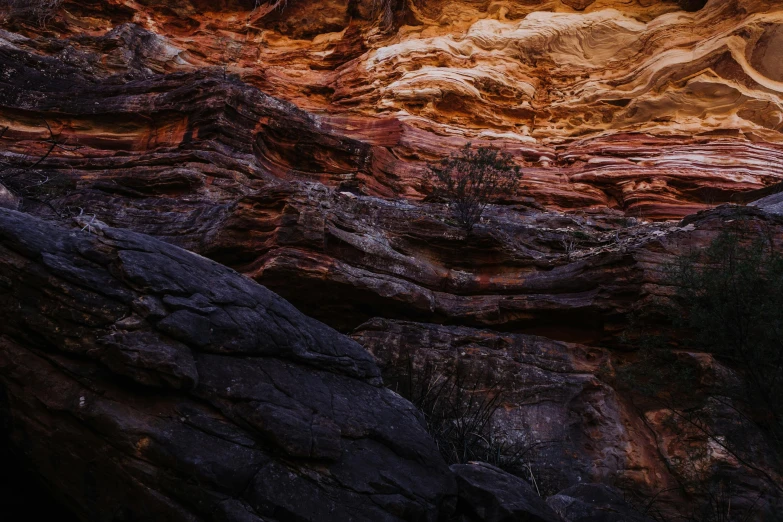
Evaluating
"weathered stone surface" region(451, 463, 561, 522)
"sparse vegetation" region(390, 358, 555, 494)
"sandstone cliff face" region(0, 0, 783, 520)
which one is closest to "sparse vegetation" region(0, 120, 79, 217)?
"sandstone cliff face" region(0, 0, 783, 520)

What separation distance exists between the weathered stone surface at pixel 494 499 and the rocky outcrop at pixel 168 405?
0.20 m

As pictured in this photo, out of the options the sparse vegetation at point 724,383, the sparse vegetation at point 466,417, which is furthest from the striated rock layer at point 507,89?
the sparse vegetation at point 724,383

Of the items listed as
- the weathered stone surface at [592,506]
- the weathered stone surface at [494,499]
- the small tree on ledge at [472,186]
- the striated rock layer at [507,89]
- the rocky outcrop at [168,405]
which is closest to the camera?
the rocky outcrop at [168,405]

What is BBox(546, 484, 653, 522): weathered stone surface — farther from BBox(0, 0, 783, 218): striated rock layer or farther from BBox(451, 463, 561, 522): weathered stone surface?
BBox(0, 0, 783, 218): striated rock layer

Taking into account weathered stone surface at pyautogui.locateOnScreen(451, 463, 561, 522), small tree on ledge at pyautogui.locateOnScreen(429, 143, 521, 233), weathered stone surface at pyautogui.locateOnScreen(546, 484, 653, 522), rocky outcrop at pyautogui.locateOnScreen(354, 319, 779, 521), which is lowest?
rocky outcrop at pyautogui.locateOnScreen(354, 319, 779, 521)

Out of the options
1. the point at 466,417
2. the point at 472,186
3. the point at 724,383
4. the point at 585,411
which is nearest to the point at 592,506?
the point at 466,417

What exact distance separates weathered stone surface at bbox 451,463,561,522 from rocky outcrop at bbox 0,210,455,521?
199 millimetres

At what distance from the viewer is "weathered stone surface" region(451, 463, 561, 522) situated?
4777 millimetres

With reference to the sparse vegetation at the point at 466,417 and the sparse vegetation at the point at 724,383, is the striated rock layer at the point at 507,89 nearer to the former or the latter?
the sparse vegetation at the point at 466,417

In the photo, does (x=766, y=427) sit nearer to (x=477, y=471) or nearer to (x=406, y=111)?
(x=477, y=471)

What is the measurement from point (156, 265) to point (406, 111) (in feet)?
49.2

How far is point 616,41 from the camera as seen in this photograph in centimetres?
2055

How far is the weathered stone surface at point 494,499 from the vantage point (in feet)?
15.7

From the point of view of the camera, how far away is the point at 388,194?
15.3m
